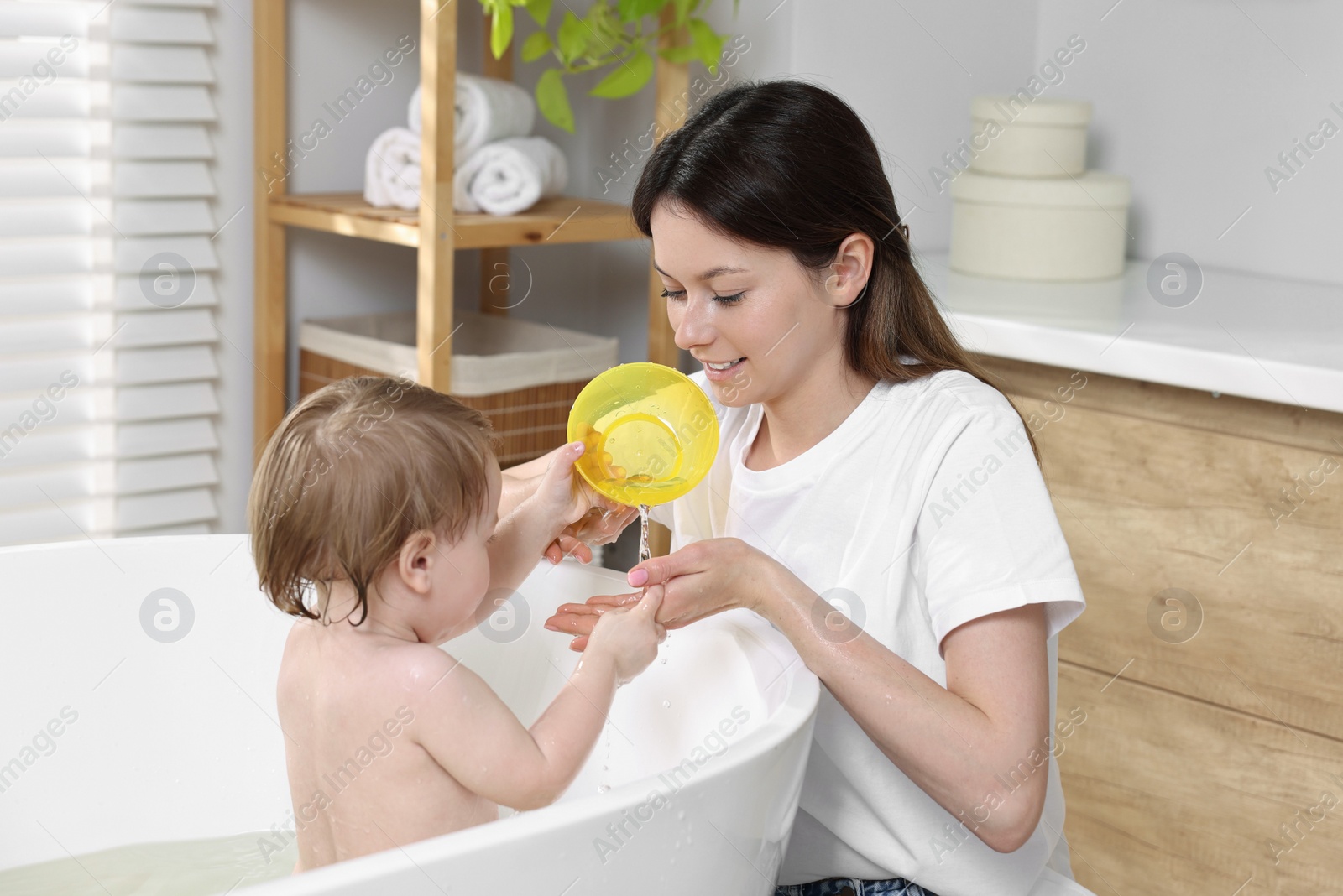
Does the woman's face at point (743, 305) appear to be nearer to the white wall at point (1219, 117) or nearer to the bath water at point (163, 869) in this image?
the bath water at point (163, 869)

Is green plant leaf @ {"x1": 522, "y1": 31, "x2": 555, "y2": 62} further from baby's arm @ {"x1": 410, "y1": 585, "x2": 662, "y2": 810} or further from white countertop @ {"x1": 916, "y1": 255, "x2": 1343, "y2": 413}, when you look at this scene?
baby's arm @ {"x1": 410, "y1": 585, "x2": 662, "y2": 810}

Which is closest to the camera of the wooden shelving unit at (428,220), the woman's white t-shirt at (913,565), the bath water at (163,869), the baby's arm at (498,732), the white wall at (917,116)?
the baby's arm at (498,732)

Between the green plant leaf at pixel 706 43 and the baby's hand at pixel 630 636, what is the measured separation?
1.03 meters

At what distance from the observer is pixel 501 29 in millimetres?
1736

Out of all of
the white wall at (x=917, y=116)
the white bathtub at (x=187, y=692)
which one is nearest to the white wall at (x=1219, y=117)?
the white wall at (x=917, y=116)

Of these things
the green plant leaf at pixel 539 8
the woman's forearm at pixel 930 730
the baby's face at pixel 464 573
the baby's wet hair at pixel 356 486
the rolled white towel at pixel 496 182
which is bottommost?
the woman's forearm at pixel 930 730

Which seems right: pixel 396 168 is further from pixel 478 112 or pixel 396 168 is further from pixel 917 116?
pixel 917 116

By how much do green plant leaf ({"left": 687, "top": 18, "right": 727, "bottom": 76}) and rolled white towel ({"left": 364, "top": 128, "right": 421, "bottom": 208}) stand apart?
1.34ft

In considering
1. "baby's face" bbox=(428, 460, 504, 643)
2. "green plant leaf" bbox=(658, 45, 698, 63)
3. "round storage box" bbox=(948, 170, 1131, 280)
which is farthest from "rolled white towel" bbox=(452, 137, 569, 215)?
"baby's face" bbox=(428, 460, 504, 643)

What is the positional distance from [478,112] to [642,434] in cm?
91

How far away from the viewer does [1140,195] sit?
7.25 ft

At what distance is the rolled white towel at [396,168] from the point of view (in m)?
1.84

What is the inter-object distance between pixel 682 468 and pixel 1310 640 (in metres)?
0.87

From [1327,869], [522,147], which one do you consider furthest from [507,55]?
[1327,869]
